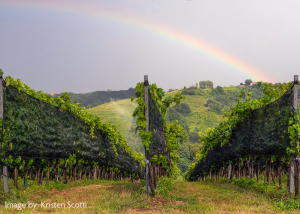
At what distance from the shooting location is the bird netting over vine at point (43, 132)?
923cm

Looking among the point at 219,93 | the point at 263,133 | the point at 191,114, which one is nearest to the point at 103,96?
the point at 219,93

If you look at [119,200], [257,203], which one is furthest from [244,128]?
[119,200]

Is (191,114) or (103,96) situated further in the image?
(103,96)

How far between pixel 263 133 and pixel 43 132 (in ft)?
26.1

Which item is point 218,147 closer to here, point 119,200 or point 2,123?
point 119,200

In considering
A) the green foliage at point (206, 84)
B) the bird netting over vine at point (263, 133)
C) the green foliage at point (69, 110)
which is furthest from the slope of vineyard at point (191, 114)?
the bird netting over vine at point (263, 133)

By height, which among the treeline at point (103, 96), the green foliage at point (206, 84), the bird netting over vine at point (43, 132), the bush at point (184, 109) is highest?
the green foliage at point (206, 84)

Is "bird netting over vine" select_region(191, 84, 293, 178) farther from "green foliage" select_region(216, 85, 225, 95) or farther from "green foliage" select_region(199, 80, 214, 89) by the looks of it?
"green foliage" select_region(199, 80, 214, 89)

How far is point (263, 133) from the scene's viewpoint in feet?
34.2

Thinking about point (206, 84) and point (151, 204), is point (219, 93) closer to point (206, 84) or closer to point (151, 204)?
point (206, 84)

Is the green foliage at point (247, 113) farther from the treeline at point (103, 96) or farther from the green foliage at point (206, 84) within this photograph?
the green foliage at point (206, 84)

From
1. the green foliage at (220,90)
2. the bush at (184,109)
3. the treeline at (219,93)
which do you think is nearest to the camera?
the bush at (184,109)

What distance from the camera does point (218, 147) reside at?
15789 mm

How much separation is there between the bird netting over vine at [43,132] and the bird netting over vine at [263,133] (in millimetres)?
6824
